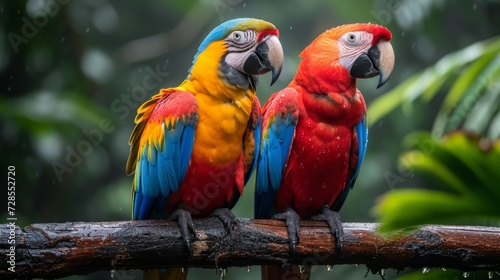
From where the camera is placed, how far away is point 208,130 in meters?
2.89

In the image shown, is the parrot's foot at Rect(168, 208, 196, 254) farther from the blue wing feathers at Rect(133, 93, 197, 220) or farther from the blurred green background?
the blurred green background

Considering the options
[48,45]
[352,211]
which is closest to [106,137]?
[48,45]

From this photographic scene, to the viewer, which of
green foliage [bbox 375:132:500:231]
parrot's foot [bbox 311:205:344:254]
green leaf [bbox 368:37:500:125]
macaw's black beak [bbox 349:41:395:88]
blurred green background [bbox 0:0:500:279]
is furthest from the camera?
blurred green background [bbox 0:0:500:279]

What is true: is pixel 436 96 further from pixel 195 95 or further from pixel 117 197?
pixel 195 95

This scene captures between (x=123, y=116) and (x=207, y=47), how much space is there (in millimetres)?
3901

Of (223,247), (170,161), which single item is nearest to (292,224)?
(223,247)

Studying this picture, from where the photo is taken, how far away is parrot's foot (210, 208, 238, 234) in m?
2.75

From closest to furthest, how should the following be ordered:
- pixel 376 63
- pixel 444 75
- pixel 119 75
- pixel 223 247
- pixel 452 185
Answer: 1. pixel 452 185
2. pixel 223 247
3. pixel 376 63
4. pixel 444 75
5. pixel 119 75

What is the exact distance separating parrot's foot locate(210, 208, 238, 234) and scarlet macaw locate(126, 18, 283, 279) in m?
0.01

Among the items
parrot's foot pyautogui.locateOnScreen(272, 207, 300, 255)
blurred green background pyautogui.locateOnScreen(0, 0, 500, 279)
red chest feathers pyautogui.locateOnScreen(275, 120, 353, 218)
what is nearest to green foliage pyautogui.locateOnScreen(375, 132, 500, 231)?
parrot's foot pyautogui.locateOnScreen(272, 207, 300, 255)

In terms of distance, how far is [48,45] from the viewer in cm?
572

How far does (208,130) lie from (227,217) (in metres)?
0.37

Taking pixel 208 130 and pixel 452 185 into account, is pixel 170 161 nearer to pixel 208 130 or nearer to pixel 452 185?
pixel 208 130

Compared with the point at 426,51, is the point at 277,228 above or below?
below
